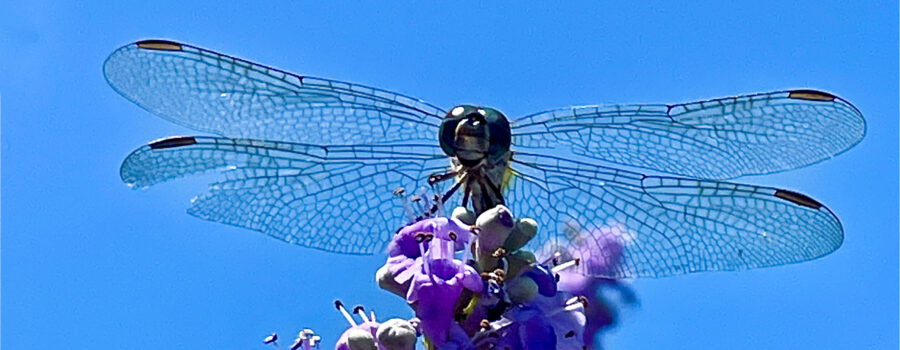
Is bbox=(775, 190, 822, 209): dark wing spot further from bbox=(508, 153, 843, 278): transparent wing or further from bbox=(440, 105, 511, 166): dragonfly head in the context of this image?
bbox=(440, 105, 511, 166): dragonfly head

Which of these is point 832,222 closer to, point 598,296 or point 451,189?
point 598,296

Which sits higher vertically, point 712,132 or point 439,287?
point 712,132

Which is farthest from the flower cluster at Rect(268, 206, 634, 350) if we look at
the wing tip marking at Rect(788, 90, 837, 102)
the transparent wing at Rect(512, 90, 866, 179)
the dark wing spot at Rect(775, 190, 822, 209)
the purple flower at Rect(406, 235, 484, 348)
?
the wing tip marking at Rect(788, 90, 837, 102)

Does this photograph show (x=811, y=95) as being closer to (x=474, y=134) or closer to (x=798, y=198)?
(x=798, y=198)

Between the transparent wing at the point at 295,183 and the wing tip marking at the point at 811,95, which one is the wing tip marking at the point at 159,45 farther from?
the wing tip marking at the point at 811,95

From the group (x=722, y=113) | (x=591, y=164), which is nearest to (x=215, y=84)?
(x=591, y=164)

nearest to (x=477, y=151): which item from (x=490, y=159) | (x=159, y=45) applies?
(x=490, y=159)
